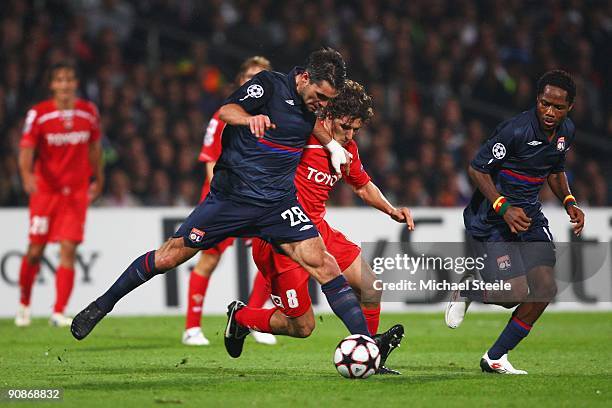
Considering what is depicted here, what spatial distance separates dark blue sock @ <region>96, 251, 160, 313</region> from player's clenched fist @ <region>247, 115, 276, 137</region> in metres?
1.41

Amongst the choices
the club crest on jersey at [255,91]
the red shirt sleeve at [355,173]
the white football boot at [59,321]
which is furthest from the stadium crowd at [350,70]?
the club crest on jersey at [255,91]

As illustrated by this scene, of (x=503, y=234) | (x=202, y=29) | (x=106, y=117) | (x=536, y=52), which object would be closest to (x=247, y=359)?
(x=503, y=234)

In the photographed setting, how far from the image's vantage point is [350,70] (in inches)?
645

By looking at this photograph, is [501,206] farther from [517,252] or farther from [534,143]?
[534,143]

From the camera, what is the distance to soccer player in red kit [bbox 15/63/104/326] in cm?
1118

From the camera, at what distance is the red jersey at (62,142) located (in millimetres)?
11180

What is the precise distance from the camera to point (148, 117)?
49.1 feet

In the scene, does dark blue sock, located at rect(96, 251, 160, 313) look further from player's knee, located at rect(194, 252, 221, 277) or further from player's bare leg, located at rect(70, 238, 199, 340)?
player's knee, located at rect(194, 252, 221, 277)

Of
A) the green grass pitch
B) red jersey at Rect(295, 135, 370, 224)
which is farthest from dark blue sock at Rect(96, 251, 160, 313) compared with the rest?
red jersey at Rect(295, 135, 370, 224)

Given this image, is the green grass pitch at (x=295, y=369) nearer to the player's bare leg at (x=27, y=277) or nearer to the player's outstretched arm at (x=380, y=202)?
the player's bare leg at (x=27, y=277)

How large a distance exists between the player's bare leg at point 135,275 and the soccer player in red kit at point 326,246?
0.59 meters

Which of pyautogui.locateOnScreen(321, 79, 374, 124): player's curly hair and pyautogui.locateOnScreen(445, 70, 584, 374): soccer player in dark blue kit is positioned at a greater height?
pyautogui.locateOnScreen(321, 79, 374, 124): player's curly hair

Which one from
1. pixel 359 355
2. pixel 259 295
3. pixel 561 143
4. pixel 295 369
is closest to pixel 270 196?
pixel 359 355

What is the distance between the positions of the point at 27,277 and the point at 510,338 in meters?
5.84
